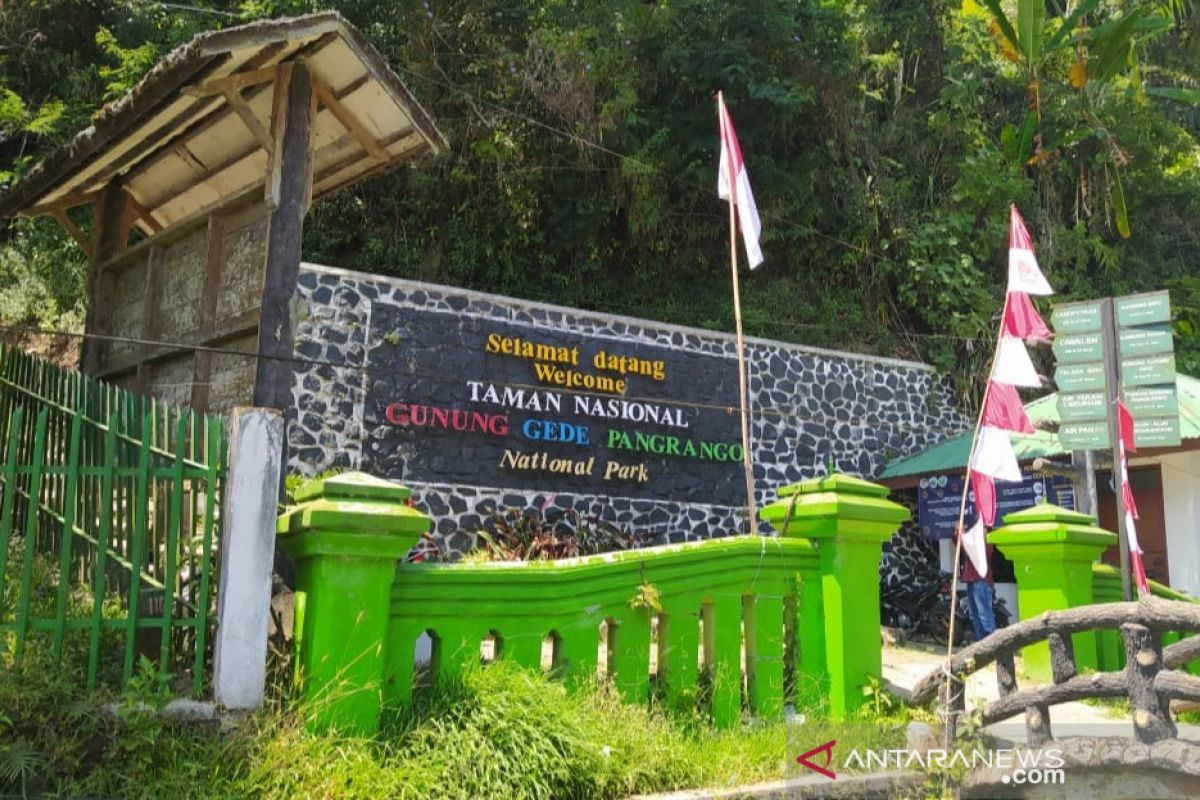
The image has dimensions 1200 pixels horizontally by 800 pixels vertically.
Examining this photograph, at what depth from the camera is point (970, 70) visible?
1889 cm

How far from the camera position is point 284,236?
6938mm

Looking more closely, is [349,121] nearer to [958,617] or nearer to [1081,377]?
[1081,377]

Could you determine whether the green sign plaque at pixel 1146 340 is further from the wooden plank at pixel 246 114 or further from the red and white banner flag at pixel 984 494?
the wooden plank at pixel 246 114

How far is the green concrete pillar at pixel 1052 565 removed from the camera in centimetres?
745

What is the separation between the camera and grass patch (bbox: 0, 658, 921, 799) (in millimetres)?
4074

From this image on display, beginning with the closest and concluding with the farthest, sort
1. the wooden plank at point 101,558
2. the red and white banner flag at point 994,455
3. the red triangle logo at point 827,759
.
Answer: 1. the wooden plank at point 101,558
2. the red triangle logo at point 827,759
3. the red and white banner flag at point 994,455

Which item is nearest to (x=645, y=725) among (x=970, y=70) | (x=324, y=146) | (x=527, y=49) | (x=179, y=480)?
(x=179, y=480)

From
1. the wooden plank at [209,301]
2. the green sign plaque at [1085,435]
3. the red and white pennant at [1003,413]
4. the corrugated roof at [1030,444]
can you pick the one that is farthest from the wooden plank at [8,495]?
the corrugated roof at [1030,444]

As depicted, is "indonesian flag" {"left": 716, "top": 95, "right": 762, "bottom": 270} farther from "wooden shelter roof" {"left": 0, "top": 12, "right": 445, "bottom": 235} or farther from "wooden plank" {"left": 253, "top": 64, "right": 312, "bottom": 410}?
"wooden plank" {"left": 253, "top": 64, "right": 312, "bottom": 410}

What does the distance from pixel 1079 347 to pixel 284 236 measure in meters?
6.24

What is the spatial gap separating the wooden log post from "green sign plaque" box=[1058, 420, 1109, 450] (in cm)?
399

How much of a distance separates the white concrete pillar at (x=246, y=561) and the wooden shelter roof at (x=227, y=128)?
3.01 metres

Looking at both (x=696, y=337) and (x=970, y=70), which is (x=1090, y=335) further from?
(x=970, y=70)

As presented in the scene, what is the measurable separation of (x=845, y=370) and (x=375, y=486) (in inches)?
434
